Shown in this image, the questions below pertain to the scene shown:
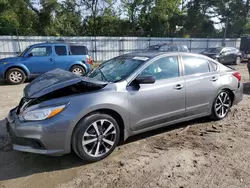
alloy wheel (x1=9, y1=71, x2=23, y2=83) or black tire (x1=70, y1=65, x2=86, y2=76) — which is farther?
black tire (x1=70, y1=65, x2=86, y2=76)

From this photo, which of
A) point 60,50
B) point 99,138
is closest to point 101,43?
point 60,50

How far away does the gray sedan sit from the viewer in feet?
8.80

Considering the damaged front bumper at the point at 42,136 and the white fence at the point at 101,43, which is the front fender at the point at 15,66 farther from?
the damaged front bumper at the point at 42,136

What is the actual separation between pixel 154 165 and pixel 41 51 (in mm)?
7799

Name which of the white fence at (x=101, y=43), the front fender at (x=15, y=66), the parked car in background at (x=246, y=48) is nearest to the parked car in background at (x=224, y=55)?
the parked car in background at (x=246, y=48)

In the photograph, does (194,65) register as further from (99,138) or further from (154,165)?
(99,138)

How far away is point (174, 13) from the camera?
90.1 feet

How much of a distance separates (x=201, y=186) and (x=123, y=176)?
0.95m

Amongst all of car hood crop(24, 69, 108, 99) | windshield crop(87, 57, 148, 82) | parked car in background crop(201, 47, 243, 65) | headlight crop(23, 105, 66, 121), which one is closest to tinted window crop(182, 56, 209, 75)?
windshield crop(87, 57, 148, 82)

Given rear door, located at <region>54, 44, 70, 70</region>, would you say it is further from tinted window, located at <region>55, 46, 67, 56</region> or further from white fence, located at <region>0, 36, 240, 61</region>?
white fence, located at <region>0, 36, 240, 61</region>

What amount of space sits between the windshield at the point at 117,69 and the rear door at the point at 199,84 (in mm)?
946

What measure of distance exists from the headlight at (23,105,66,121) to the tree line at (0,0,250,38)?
46.1 ft

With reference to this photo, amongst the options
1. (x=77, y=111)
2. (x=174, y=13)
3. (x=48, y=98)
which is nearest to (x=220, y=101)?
(x=77, y=111)

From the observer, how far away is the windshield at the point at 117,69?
134 inches
